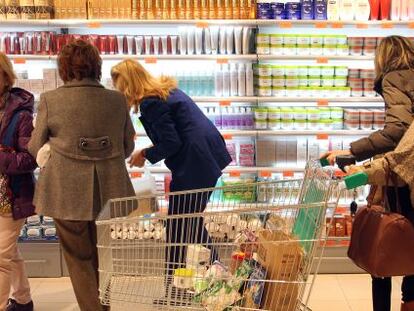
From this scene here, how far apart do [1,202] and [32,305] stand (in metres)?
0.84

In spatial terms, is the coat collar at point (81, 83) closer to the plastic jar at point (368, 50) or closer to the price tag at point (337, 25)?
the price tag at point (337, 25)

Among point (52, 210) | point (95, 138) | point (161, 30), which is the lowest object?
point (52, 210)

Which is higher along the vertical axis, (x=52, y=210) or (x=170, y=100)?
(x=170, y=100)

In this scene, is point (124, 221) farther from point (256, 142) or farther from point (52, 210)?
point (256, 142)

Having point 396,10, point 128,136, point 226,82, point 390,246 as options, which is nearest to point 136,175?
point 226,82

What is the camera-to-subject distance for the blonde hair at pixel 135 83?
3.12 metres

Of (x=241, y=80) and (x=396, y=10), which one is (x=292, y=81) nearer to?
(x=241, y=80)

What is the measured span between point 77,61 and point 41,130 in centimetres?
39

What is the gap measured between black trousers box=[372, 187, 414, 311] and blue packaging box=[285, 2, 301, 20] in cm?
207

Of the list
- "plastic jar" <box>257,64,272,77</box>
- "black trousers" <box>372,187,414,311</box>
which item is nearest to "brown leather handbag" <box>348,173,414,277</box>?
"black trousers" <box>372,187,414,311</box>

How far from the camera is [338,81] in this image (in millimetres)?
4387

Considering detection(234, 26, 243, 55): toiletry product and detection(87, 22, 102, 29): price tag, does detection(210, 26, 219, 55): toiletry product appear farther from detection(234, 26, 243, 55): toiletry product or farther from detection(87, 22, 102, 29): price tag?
detection(87, 22, 102, 29): price tag

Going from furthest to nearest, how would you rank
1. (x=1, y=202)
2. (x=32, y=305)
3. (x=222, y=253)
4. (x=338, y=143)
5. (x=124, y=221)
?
(x=338, y=143)
(x=32, y=305)
(x=1, y=202)
(x=222, y=253)
(x=124, y=221)

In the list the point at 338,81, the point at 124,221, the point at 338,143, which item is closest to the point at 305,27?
the point at 338,81
